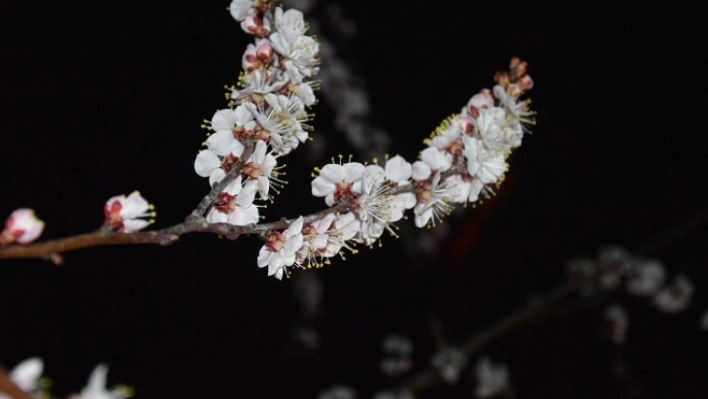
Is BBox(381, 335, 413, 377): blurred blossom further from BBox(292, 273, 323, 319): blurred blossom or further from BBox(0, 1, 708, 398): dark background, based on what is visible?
BBox(292, 273, 323, 319): blurred blossom

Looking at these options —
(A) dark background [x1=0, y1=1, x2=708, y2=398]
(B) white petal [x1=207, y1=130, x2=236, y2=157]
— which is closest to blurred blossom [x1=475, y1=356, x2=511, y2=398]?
(A) dark background [x1=0, y1=1, x2=708, y2=398]

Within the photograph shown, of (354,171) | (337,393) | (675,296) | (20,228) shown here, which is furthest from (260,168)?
(675,296)

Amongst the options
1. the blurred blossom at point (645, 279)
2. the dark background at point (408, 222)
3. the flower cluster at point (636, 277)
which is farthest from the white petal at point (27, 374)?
the blurred blossom at point (645, 279)

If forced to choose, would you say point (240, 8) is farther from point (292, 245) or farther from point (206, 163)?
point (292, 245)

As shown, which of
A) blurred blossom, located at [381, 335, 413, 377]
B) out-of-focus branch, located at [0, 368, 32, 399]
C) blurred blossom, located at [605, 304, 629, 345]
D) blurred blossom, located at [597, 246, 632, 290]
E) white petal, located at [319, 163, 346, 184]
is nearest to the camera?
out-of-focus branch, located at [0, 368, 32, 399]

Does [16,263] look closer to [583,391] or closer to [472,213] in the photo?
[472,213]

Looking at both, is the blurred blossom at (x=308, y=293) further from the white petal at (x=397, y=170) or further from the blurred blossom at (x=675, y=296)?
the white petal at (x=397, y=170)
